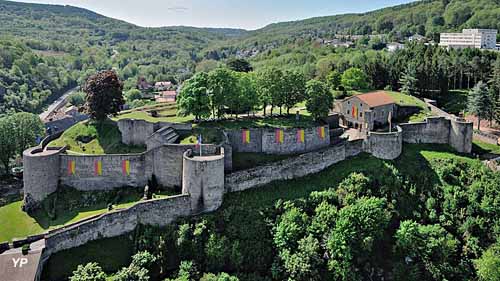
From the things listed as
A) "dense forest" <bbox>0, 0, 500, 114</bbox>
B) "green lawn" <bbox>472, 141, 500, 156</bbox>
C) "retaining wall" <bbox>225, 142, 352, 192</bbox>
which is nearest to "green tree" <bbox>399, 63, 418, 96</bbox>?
"dense forest" <bbox>0, 0, 500, 114</bbox>

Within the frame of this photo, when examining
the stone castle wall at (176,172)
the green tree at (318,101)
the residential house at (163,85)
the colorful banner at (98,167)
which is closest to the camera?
the stone castle wall at (176,172)

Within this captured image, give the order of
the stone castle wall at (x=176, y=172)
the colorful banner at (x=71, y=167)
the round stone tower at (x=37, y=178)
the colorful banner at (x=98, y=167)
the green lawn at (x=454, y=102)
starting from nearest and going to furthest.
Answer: the stone castle wall at (x=176, y=172) → the round stone tower at (x=37, y=178) → the colorful banner at (x=98, y=167) → the colorful banner at (x=71, y=167) → the green lawn at (x=454, y=102)

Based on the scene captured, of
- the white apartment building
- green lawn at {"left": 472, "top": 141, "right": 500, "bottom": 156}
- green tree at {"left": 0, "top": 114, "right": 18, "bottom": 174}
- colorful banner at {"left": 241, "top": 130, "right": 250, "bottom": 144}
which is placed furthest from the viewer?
the white apartment building

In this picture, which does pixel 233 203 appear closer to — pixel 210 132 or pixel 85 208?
pixel 210 132

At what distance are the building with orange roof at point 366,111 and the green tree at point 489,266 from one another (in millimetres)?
13037

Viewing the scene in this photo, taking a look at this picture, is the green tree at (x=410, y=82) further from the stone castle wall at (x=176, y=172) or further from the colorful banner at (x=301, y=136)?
the colorful banner at (x=301, y=136)

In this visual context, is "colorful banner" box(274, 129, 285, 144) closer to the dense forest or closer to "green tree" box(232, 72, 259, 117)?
"green tree" box(232, 72, 259, 117)

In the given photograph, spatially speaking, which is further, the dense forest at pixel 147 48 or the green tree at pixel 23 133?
the dense forest at pixel 147 48

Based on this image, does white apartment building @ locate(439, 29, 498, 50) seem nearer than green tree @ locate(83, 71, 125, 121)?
No

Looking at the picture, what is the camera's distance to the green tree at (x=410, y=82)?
4816cm

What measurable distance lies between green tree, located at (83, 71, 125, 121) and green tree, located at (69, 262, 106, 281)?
1409cm

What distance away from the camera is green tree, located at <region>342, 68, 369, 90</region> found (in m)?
49.0

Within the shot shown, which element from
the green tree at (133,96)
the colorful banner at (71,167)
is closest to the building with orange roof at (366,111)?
the colorful banner at (71,167)

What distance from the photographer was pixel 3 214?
28031mm
